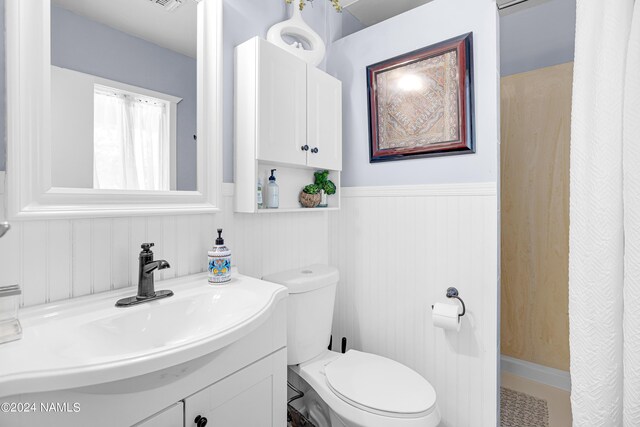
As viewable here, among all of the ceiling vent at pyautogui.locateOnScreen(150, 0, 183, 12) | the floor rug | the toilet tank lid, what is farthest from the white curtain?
the floor rug

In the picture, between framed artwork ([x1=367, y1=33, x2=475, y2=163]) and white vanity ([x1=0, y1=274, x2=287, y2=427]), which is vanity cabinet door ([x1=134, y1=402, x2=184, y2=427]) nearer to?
white vanity ([x1=0, y1=274, x2=287, y2=427])

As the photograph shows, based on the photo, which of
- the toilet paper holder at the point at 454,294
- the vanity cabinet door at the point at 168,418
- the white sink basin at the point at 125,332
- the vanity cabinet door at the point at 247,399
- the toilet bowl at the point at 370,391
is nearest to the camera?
the white sink basin at the point at 125,332

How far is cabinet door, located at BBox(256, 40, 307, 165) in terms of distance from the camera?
4.43 feet

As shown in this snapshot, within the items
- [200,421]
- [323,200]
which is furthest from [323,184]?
Result: [200,421]

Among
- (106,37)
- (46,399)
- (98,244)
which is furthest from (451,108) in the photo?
(46,399)

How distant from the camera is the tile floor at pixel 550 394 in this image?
176 centimetres

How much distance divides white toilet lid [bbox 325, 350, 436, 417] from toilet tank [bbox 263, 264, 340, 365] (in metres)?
0.13

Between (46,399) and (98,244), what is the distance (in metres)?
0.54

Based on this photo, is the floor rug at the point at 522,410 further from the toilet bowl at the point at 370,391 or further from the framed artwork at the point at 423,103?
the framed artwork at the point at 423,103

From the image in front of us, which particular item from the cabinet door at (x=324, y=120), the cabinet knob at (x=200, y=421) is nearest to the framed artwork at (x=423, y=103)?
the cabinet door at (x=324, y=120)

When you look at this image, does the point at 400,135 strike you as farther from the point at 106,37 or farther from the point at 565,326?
the point at 565,326

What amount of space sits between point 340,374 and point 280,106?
1.21 meters

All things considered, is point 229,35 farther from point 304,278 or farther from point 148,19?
point 304,278

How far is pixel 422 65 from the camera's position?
1593 mm
